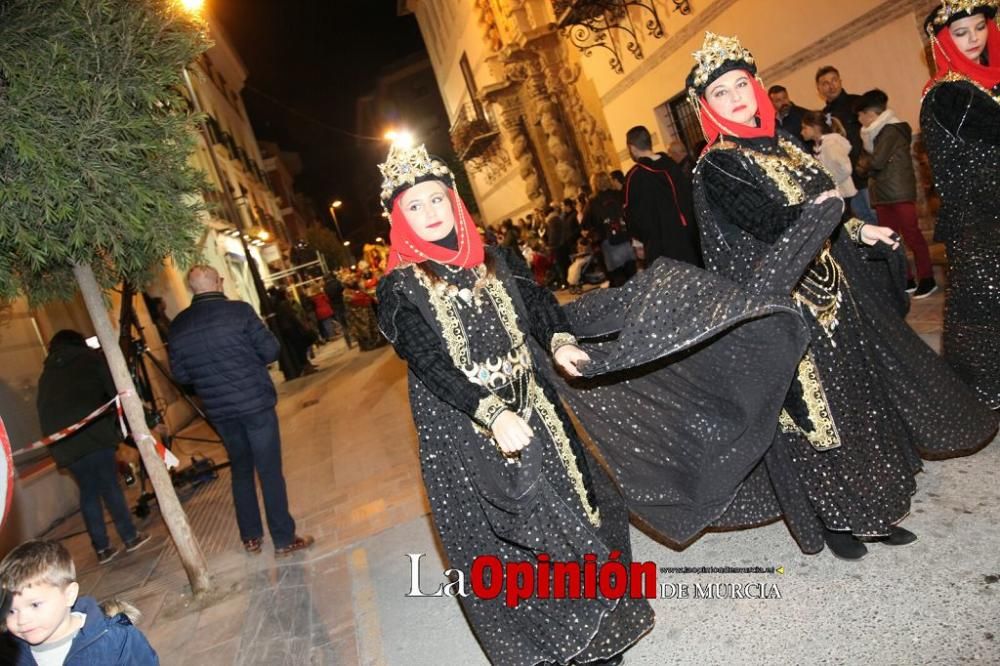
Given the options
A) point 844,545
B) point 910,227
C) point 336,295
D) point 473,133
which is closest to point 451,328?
point 844,545

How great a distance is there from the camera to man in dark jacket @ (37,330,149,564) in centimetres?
596

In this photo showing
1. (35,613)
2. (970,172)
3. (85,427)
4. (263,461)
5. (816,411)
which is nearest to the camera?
(35,613)

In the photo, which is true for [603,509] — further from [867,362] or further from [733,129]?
[733,129]

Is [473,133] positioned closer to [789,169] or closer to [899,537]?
[789,169]

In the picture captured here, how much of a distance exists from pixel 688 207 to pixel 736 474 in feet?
14.5

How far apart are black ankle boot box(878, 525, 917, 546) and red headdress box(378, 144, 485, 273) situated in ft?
6.86

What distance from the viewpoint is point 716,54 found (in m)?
3.02

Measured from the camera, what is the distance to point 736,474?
2.84m

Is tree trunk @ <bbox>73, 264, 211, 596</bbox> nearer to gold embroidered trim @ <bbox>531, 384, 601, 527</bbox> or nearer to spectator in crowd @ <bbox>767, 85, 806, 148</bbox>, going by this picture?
gold embroidered trim @ <bbox>531, 384, 601, 527</bbox>

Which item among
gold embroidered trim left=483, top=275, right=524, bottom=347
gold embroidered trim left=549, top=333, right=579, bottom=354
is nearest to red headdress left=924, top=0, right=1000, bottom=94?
gold embroidered trim left=549, top=333, right=579, bottom=354

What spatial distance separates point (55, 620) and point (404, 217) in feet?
5.84

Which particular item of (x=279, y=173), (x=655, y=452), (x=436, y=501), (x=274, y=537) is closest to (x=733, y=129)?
(x=655, y=452)

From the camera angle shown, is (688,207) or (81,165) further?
(688,207)

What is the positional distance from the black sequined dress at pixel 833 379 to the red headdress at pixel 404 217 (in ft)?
3.68
